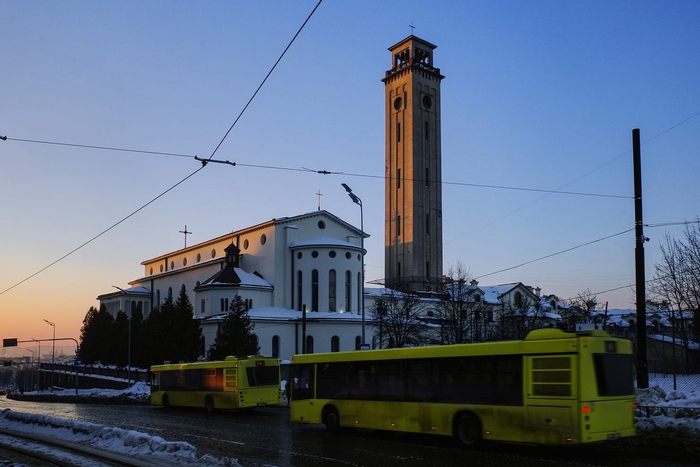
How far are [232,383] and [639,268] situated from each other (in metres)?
17.2

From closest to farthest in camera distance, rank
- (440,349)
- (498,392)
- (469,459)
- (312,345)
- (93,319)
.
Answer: (469,459) < (498,392) < (440,349) < (312,345) < (93,319)

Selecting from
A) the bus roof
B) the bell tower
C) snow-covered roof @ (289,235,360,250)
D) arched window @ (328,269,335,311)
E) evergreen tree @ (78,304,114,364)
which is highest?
the bell tower

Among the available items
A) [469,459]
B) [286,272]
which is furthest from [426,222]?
[469,459]

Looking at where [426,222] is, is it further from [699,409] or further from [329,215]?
[699,409]

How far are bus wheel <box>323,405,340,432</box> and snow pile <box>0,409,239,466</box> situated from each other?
20.1 ft

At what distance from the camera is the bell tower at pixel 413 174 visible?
289 ft

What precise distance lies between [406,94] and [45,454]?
79759 millimetres

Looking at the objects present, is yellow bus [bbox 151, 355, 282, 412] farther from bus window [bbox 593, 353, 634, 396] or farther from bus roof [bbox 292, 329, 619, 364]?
bus window [bbox 593, 353, 634, 396]

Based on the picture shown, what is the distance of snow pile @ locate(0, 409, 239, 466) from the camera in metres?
13.9

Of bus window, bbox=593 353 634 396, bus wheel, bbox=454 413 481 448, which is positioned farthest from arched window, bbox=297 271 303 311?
bus window, bbox=593 353 634 396

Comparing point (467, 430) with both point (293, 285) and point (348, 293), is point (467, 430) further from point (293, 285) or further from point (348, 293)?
point (293, 285)

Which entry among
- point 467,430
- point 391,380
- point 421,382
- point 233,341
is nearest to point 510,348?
point 467,430

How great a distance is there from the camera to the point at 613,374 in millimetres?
14461

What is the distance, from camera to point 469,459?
14.2 m
